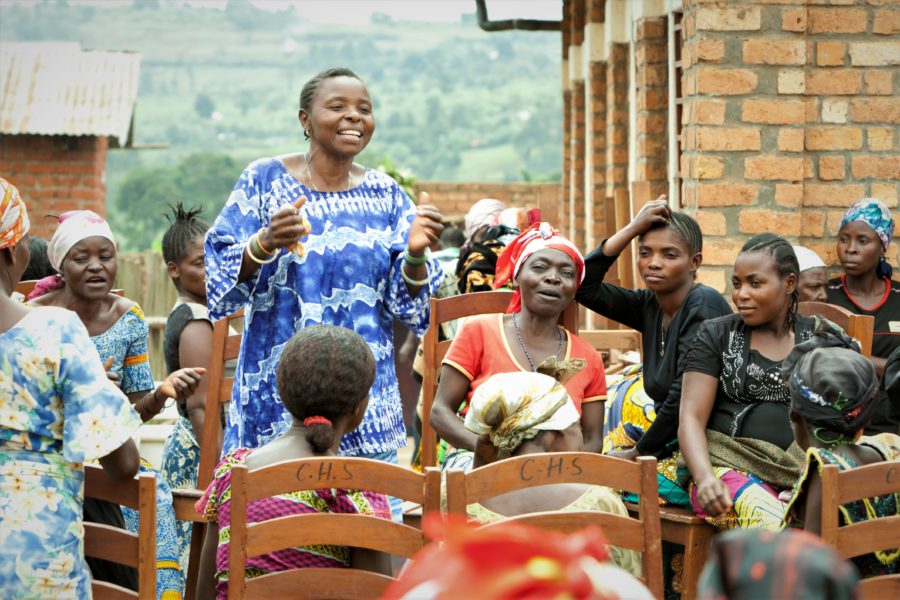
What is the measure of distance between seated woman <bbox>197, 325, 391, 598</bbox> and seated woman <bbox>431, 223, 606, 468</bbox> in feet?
3.63

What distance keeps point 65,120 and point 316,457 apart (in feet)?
45.9

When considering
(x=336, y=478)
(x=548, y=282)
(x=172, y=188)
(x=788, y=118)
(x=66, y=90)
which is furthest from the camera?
(x=172, y=188)

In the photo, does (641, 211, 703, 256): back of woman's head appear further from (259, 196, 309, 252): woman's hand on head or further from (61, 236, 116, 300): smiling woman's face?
(61, 236, 116, 300): smiling woman's face

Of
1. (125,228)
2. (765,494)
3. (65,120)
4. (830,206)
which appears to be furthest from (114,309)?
(125,228)

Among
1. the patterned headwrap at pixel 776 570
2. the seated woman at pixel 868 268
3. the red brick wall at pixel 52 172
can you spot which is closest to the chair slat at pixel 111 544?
the patterned headwrap at pixel 776 570

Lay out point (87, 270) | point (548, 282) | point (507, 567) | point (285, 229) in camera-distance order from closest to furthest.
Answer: point (507, 567)
point (285, 229)
point (548, 282)
point (87, 270)

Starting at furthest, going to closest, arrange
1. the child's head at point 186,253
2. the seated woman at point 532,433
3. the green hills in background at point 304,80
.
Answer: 1. the green hills in background at point 304,80
2. the child's head at point 186,253
3. the seated woman at point 532,433

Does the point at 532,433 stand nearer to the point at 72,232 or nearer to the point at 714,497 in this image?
the point at 714,497

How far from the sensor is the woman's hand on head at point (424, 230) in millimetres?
3578

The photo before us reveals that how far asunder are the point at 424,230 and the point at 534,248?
87cm

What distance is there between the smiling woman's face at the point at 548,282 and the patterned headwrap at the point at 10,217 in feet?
6.37

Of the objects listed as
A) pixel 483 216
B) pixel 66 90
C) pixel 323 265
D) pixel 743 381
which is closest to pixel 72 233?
pixel 323 265

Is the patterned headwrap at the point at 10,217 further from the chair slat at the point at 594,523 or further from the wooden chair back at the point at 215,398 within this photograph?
the wooden chair back at the point at 215,398

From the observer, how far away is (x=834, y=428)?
3242 millimetres
